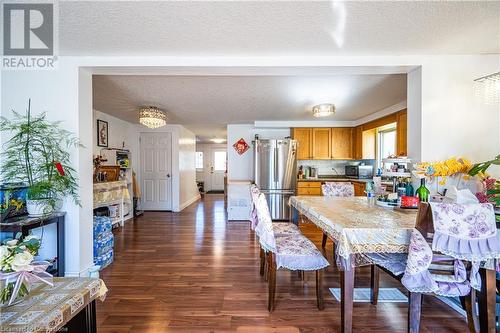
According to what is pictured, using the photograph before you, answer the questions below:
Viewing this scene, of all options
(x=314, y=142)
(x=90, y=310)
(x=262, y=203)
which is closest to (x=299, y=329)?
(x=262, y=203)

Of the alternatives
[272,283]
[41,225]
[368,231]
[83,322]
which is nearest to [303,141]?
[272,283]

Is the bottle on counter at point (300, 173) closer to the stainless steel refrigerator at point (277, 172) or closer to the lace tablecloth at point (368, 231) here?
the stainless steel refrigerator at point (277, 172)

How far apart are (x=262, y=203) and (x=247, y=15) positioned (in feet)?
4.68

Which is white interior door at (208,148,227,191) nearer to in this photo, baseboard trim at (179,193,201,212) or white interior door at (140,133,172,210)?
baseboard trim at (179,193,201,212)

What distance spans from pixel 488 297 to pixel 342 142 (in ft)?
14.1

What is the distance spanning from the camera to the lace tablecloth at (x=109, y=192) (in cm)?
380

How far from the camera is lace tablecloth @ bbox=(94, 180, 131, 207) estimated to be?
3.80 m

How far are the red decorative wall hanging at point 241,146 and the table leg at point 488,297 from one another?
481cm

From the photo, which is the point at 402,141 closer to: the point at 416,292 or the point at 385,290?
the point at 385,290

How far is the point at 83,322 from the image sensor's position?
104 centimetres

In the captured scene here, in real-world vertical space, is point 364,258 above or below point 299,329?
above

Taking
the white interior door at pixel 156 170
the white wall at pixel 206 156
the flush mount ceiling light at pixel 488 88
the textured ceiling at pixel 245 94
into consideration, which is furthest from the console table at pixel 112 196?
the white wall at pixel 206 156

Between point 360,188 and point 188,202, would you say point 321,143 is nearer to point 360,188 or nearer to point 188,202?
point 360,188

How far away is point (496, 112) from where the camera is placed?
231 centimetres
